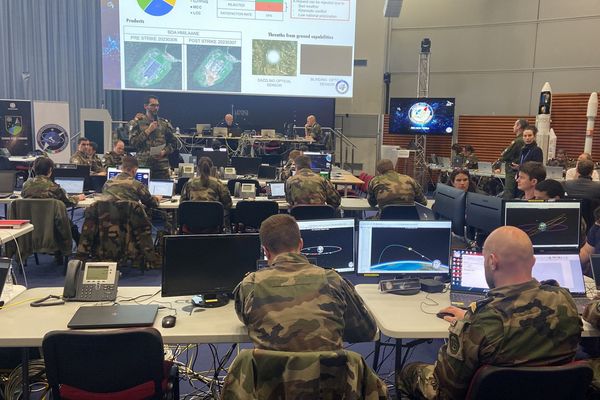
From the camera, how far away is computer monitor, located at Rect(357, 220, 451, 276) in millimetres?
3270

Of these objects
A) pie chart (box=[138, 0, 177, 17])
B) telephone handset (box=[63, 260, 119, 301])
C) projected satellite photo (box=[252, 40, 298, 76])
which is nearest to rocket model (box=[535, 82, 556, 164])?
projected satellite photo (box=[252, 40, 298, 76])

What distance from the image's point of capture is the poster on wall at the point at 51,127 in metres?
11.6

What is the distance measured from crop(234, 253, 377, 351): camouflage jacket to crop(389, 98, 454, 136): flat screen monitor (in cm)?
1044

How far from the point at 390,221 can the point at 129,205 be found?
2934 millimetres

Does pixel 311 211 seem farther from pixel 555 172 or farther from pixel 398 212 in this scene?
pixel 555 172

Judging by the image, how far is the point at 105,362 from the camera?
2.09 meters

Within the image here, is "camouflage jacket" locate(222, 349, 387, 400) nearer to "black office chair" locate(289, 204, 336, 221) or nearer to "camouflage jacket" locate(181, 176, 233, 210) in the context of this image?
"black office chair" locate(289, 204, 336, 221)

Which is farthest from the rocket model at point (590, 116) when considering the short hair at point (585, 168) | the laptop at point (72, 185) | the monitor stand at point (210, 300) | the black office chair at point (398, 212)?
the monitor stand at point (210, 300)

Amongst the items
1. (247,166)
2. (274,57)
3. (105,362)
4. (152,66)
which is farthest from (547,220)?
(152,66)

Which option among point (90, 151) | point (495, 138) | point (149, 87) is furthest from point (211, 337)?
point (495, 138)

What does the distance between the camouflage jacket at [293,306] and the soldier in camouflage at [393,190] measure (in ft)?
11.8

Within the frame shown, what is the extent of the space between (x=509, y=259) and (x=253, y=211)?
12.5ft

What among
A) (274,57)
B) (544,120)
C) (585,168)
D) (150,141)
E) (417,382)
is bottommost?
(417,382)

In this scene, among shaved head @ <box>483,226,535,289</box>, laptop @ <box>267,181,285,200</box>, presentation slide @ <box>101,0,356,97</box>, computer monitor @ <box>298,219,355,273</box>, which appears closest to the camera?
shaved head @ <box>483,226,535,289</box>
